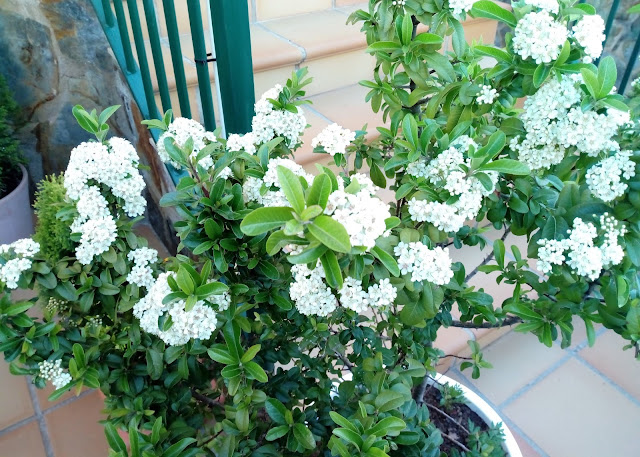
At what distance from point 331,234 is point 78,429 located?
62.4 inches

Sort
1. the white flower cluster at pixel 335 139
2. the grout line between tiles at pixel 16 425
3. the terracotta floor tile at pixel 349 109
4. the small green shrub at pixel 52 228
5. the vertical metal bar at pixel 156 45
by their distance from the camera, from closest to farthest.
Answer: the white flower cluster at pixel 335 139 → the small green shrub at pixel 52 228 → the vertical metal bar at pixel 156 45 → the grout line between tiles at pixel 16 425 → the terracotta floor tile at pixel 349 109

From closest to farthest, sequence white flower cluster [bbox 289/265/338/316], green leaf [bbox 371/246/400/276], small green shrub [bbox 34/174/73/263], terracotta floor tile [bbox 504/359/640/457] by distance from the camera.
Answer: green leaf [bbox 371/246/400/276], white flower cluster [bbox 289/265/338/316], small green shrub [bbox 34/174/73/263], terracotta floor tile [bbox 504/359/640/457]

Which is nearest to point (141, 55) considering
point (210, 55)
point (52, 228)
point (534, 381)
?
point (210, 55)

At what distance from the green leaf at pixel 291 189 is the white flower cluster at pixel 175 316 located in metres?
0.33

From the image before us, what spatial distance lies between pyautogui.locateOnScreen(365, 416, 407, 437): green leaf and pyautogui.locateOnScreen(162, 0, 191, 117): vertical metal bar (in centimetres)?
116

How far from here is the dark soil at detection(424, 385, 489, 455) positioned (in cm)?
151

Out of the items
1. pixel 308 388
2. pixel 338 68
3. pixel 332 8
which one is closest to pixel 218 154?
pixel 308 388

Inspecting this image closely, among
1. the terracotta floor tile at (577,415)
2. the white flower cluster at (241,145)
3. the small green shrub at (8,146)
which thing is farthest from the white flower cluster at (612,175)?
the small green shrub at (8,146)

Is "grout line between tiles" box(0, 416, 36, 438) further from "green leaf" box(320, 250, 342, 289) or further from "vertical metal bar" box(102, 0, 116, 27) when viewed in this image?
"green leaf" box(320, 250, 342, 289)

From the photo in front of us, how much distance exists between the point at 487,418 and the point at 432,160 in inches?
38.3

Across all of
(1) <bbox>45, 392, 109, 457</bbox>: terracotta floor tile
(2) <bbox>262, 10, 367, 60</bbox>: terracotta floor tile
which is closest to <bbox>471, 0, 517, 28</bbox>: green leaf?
(2) <bbox>262, 10, 367, 60</bbox>: terracotta floor tile

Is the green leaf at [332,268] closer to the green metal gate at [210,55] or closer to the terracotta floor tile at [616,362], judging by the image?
the green metal gate at [210,55]

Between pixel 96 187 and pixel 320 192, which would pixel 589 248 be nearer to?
pixel 320 192

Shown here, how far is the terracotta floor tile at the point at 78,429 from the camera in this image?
1.72 m
